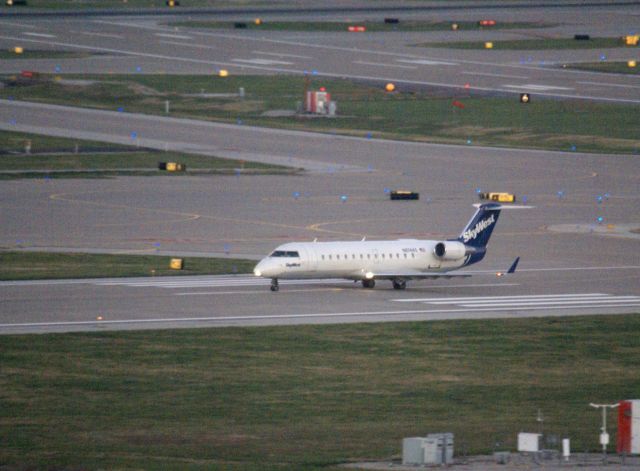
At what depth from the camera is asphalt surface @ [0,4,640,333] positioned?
60.9 meters

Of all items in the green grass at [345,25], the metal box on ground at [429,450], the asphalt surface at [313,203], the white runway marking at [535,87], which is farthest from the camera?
the green grass at [345,25]

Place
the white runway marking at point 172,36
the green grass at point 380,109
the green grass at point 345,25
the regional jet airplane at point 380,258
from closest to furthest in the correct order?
the regional jet airplane at point 380,258 → the green grass at point 380,109 → the white runway marking at point 172,36 → the green grass at point 345,25

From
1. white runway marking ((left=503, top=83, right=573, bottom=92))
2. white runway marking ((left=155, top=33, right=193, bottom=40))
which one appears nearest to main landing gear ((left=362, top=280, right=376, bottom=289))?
white runway marking ((left=503, top=83, right=573, bottom=92))

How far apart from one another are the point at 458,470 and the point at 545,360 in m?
17.1

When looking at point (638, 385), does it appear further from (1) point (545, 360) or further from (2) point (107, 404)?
(2) point (107, 404)

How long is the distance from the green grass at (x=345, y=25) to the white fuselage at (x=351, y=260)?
123146 mm

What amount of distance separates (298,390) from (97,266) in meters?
28.1

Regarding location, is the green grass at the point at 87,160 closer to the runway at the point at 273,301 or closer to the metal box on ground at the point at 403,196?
the metal box on ground at the point at 403,196

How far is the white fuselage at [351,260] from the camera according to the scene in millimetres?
62531

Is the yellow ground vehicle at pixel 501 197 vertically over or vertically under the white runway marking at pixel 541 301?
over

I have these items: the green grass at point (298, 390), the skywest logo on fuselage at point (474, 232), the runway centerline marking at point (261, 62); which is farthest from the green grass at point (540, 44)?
the green grass at point (298, 390)

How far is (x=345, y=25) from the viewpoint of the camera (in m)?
191

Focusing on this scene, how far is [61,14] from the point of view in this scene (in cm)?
19712

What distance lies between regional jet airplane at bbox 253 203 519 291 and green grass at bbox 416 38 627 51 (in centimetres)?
10642
